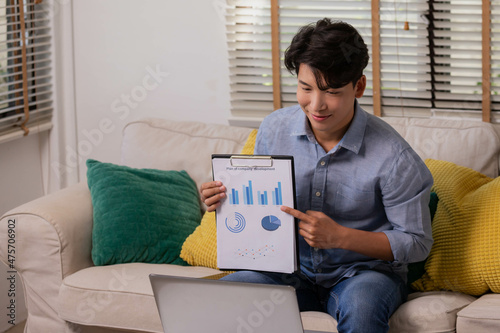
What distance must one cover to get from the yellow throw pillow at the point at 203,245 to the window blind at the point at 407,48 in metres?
0.78

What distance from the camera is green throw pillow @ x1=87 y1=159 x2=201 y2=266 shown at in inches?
83.0

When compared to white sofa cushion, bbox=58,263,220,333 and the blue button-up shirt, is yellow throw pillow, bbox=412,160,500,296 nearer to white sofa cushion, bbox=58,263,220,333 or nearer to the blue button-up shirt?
the blue button-up shirt

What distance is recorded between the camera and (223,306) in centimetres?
129

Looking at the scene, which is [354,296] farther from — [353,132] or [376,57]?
[376,57]

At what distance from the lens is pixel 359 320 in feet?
4.94

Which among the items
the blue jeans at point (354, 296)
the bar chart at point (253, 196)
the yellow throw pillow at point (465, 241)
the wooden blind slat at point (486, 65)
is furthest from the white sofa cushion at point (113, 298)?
the wooden blind slat at point (486, 65)

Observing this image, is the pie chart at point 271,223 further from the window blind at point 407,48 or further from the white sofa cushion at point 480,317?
the window blind at point 407,48

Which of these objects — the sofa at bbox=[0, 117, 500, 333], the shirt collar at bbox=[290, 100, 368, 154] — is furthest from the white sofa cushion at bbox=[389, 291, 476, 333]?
the shirt collar at bbox=[290, 100, 368, 154]

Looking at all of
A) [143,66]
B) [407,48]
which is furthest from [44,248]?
[407,48]

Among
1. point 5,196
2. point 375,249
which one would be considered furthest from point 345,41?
point 5,196

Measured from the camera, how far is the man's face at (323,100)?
60.7 inches

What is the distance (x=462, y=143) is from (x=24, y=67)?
1.86 metres

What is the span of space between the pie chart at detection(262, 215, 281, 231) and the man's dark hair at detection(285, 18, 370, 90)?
0.34 meters

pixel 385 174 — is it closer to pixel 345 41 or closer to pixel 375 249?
pixel 375 249
